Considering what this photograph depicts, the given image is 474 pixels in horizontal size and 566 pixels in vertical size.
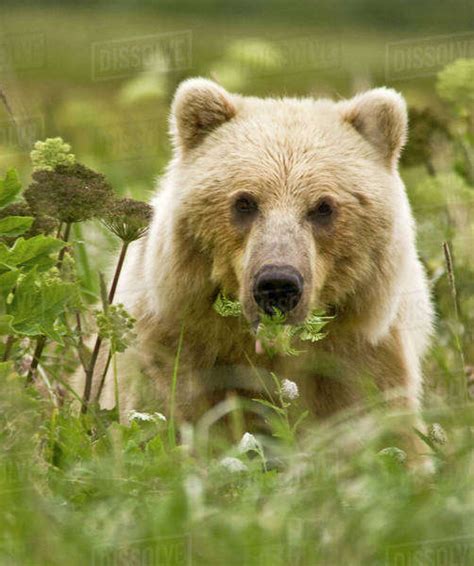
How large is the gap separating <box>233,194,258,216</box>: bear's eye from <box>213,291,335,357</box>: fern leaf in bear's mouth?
35 cm

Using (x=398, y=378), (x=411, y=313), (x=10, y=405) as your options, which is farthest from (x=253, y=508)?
(x=411, y=313)

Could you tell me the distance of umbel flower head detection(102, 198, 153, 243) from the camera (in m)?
5.21

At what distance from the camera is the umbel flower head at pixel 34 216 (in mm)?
5309

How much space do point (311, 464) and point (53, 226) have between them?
1733mm

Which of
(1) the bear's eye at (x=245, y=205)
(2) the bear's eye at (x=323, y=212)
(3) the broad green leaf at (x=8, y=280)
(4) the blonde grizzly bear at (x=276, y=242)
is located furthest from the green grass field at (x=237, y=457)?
(1) the bear's eye at (x=245, y=205)

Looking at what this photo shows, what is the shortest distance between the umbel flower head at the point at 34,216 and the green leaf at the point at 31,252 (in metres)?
0.35

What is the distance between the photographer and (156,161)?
9359 mm

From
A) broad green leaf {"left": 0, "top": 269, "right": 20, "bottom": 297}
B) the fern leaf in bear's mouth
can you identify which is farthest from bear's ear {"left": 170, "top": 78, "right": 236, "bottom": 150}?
broad green leaf {"left": 0, "top": 269, "right": 20, "bottom": 297}

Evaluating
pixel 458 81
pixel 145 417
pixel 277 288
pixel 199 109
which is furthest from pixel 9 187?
pixel 458 81

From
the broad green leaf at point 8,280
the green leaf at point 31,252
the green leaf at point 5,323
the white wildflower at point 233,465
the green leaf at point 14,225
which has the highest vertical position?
the green leaf at point 14,225

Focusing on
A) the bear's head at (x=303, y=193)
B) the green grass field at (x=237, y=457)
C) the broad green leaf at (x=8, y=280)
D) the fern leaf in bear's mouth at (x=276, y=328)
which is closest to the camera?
the green grass field at (x=237, y=457)

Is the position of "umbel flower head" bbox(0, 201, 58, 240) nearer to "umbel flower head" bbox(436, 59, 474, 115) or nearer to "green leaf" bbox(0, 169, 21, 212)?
"green leaf" bbox(0, 169, 21, 212)

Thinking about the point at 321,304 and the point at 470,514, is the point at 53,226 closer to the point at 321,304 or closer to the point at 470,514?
the point at 321,304

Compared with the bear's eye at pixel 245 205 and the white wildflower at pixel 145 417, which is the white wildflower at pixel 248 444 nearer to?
the white wildflower at pixel 145 417
